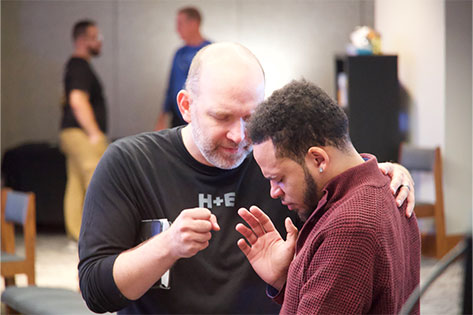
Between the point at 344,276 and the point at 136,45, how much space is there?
7002 mm

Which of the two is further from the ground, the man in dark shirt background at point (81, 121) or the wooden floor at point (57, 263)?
the man in dark shirt background at point (81, 121)

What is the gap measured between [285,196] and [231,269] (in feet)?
1.50

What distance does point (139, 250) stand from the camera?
4.80ft

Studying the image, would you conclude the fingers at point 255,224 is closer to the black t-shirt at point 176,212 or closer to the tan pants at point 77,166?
the black t-shirt at point 176,212

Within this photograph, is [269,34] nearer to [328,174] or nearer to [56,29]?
[56,29]

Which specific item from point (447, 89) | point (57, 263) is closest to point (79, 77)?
Answer: point (57, 263)

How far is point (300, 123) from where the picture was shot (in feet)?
4.00

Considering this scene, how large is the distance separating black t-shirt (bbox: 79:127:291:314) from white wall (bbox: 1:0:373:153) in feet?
19.8

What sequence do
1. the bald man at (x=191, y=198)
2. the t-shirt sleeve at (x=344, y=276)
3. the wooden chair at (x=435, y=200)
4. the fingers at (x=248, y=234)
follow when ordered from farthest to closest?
1. the wooden chair at (x=435, y=200)
2. the bald man at (x=191, y=198)
3. the fingers at (x=248, y=234)
4. the t-shirt sleeve at (x=344, y=276)

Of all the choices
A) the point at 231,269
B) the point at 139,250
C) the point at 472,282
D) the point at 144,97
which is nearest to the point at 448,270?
the point at 472,282

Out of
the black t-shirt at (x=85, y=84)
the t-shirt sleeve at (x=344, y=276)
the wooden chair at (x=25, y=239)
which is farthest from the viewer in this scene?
the black t-shirt at (x=85, y=84)

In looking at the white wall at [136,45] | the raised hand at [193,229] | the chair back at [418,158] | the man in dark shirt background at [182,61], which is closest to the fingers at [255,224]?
the raised hand at [193,229]

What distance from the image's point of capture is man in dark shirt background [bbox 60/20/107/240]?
5211mm

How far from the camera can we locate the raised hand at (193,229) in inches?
51.8
